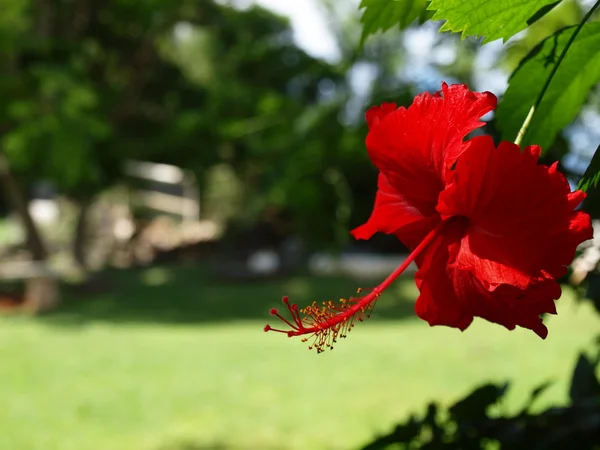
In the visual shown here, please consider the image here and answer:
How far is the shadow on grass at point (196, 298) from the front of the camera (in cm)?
824

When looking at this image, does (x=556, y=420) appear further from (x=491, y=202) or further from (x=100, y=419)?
(x=100, y=419)

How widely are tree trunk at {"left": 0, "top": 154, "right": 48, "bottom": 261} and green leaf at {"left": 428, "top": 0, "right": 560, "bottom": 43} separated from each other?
9480mm

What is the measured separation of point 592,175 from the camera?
1.46 ft

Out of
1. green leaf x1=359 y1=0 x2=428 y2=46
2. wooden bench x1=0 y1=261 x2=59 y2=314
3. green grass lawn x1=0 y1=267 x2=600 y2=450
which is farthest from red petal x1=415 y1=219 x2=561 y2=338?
wooden bench x1=0 y1=261 x2=59 y2=314

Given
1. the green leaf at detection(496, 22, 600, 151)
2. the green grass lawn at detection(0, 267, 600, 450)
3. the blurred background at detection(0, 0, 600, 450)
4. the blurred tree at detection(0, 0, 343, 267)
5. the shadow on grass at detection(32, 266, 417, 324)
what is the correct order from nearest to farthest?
the green leaf at detection(496, 22, 600, 151)
the blurred background at detection(0, 0, 600, 450)
the green grass lawn at detection(0, 267, 600, 450)
the blurred tree at detection(0, 0, 343, 267)
the shadow on grass at detection(32, 266, 417, 324)

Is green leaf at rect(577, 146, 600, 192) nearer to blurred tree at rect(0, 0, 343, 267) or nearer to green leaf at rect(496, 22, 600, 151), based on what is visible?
green leaf at rect(496, 22, 600, 151)

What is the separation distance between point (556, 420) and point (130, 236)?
13232 mm

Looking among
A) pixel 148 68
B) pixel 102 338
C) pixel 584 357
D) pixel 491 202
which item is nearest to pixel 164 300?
pixel 102 338

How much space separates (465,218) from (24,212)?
32.2 ft

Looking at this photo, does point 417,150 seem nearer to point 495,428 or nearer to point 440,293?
point 440,293

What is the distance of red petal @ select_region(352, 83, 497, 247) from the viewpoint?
0.42 metres

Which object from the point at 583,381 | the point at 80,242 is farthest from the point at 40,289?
the point at 583,381

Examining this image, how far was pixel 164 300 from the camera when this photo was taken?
934 cm

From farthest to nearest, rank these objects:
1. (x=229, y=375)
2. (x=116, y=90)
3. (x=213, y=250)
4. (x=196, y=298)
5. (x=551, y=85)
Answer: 1. (x=213, y=250)
2. (x=116, y=90)
3. (x=196, y=298)
4. (x=229, y=375)
5. (x=551, y=85)
